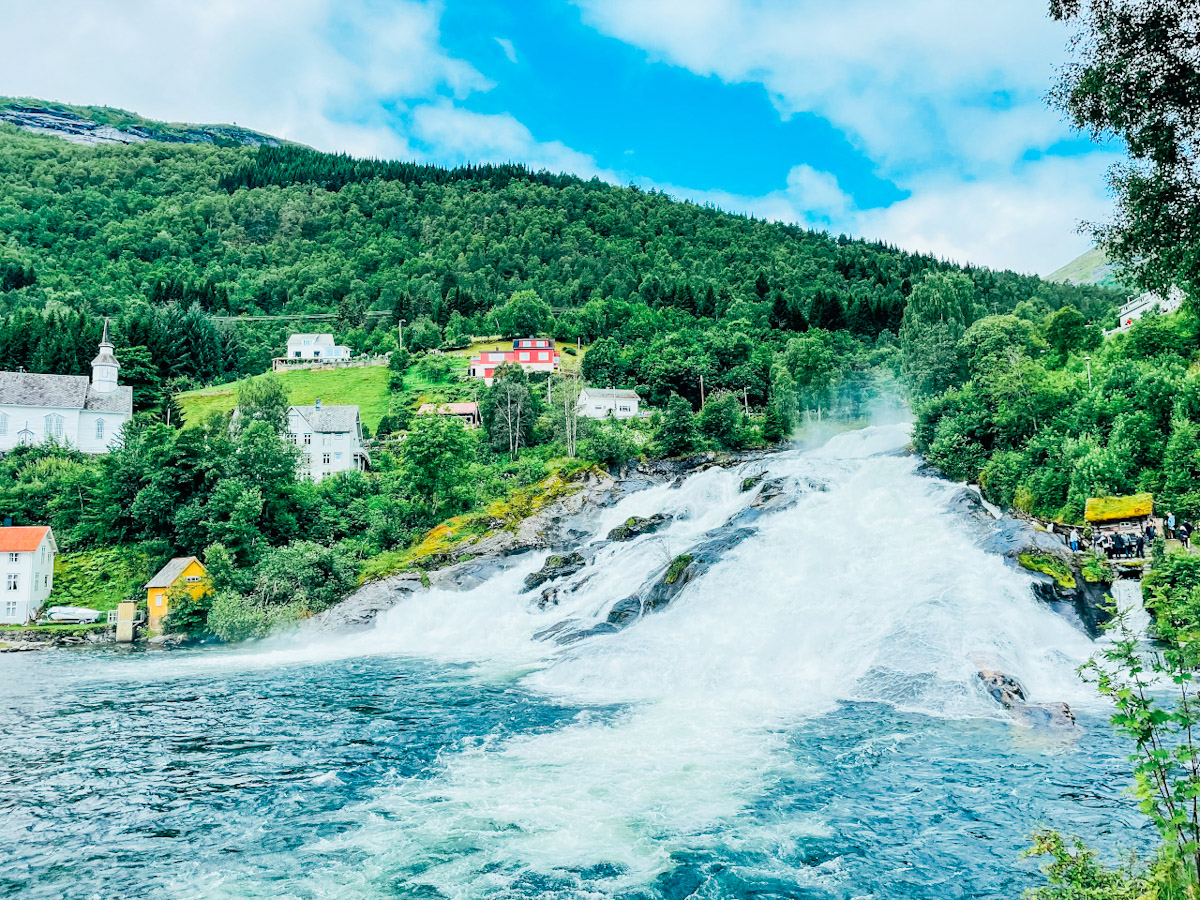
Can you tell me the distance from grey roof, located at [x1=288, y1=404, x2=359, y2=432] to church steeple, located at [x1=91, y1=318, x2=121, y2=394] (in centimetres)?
1996

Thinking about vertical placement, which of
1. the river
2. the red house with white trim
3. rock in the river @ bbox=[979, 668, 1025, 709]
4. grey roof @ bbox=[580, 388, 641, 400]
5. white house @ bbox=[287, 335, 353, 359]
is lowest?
the river

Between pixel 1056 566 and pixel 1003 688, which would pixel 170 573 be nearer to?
pixel 1003 688

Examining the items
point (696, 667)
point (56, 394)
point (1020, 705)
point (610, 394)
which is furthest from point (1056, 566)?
point (56, 394)

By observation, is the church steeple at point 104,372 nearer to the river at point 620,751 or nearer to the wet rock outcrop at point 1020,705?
the river at point 620,751

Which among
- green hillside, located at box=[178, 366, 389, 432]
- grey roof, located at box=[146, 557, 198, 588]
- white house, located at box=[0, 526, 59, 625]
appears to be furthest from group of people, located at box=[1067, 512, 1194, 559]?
green hillside, located at box=[178, 366, 389, 432]

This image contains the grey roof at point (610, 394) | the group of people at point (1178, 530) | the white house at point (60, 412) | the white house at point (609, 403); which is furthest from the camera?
the grey roof at point (610, 394)

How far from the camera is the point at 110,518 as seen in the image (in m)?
48.6

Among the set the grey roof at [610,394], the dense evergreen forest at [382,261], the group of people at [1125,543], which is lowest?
the group of people at [1125,543]

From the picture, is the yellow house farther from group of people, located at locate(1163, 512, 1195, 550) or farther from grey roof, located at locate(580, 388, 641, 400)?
group of people, located at locate(1163, 512, 1195, 550)

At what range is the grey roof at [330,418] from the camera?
6506 cm

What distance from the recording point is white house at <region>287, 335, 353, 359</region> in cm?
11012

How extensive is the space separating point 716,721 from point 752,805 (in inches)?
208

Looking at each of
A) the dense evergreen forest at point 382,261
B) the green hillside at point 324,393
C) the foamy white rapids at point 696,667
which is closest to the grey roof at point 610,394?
the dense evergreen forest at point 382,261

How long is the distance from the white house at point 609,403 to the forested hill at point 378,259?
36.1 ft
